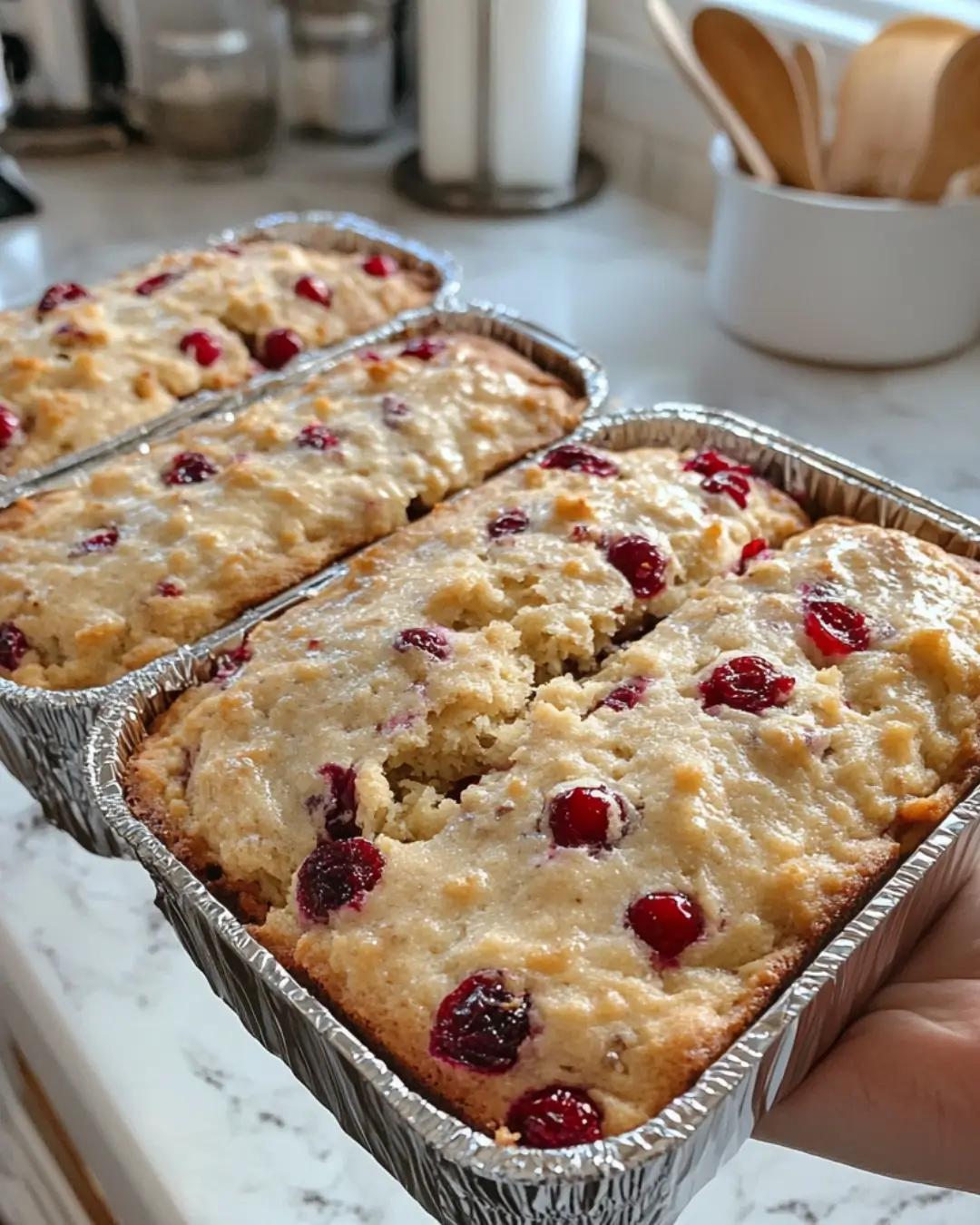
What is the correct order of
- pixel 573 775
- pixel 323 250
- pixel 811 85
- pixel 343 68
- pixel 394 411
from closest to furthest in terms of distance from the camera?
pixel 573 775 < pixel 394 411 < pixel 811 85 < pixel 323 250 < pixel 343 68

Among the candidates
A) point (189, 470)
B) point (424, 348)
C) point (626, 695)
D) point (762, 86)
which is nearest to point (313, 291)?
point (424, 348)

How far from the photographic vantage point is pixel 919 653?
1.09 meters

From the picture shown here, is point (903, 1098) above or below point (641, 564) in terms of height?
below

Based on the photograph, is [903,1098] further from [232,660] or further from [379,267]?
[379,267]

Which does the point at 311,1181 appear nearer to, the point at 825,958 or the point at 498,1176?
the point at 498,1176

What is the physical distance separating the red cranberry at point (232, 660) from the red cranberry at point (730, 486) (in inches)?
21.0

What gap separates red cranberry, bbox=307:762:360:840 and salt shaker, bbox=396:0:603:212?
162cm

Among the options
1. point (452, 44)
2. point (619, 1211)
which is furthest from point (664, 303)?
point (619, 1211)

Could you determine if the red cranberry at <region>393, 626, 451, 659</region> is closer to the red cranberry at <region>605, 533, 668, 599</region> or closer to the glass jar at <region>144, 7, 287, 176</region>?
the red cranberry at <region>605, 533, 668, 599</region>

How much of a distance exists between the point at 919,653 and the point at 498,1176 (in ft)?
1.98

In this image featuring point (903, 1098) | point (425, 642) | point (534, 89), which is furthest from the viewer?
point (534, 89)

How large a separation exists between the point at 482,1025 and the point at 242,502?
721 millimetres

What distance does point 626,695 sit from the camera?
1.09 m

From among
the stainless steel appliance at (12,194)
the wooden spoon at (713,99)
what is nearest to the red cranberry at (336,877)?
the wooden spoon at (713,99)
